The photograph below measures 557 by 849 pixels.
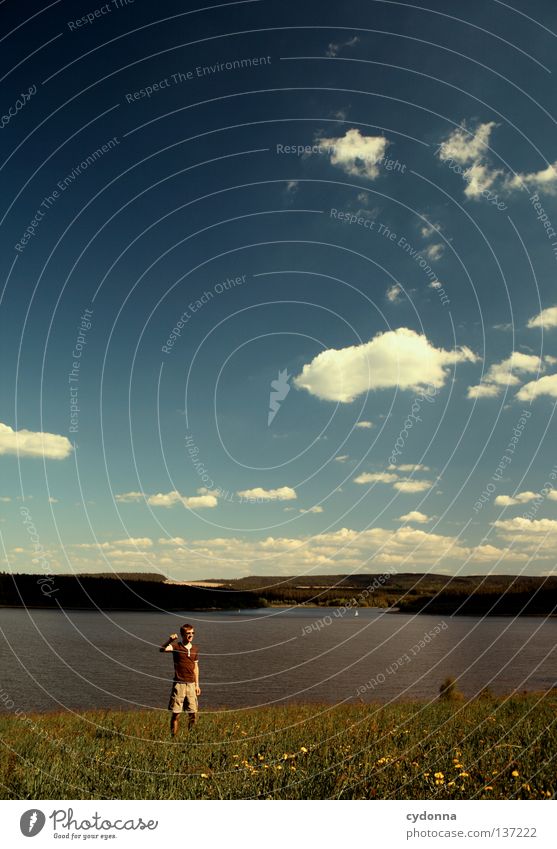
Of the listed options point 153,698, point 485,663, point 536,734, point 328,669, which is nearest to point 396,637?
point 485,663

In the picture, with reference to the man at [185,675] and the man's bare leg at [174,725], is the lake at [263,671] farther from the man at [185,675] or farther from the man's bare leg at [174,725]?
the man's bare leg at [174,725]

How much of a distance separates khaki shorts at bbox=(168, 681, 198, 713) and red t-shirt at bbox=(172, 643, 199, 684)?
145mm

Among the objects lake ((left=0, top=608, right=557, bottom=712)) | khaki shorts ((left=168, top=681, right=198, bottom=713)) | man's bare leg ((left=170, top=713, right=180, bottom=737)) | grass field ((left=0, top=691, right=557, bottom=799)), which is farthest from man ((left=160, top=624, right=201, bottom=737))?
lake ((left=0, top=608, right=557, bottom=712))

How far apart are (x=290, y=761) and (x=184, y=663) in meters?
5.51

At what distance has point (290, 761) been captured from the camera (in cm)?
1098

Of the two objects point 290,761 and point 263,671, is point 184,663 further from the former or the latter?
point 263,671

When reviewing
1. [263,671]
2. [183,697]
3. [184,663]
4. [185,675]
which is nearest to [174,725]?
[183,697]

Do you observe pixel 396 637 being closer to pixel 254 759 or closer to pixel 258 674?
pixel 258 674

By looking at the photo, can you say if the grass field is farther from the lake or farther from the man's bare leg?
the lake

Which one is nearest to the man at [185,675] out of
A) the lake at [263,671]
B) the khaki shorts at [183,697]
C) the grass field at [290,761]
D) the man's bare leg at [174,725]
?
the khaki shorts at [183,697]

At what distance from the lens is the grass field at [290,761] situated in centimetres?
930

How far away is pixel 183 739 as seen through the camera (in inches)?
543

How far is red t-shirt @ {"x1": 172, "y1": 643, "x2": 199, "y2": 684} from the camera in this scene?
15.6 m
